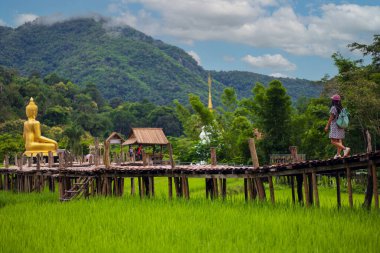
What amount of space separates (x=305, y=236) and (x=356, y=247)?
4.32 feet

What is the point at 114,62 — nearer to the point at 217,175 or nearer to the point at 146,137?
the point at 146,137

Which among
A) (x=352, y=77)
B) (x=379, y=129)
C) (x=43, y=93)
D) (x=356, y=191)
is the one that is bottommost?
(x=356, y=191)

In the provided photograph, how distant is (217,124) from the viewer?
4406 centimetres

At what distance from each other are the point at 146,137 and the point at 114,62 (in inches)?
3996

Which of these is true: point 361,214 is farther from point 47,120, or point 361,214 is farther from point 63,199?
point 47,120

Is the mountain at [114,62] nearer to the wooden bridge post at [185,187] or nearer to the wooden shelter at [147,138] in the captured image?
the wooden shelter at [147,138]

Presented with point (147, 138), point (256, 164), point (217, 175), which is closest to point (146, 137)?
point (147, 138)

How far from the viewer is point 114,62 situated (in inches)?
5064

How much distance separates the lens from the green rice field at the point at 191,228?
9984 mm

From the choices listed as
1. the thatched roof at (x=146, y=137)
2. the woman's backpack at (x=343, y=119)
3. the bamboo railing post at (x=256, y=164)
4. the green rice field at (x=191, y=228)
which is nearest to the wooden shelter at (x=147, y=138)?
the thatched roof at (x=146, y=137)

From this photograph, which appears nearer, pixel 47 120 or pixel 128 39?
pixel 47 120

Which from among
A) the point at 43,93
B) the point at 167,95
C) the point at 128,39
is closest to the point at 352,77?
the point at 43,93

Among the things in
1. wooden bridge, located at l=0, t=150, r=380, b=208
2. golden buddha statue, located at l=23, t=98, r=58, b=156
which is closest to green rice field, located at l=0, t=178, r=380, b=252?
wooden bridge, located at l=0, t=150, r=380, b=208

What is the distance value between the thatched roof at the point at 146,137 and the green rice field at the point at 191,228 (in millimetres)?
13113
